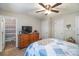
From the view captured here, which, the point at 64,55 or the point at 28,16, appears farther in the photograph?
the point at 28,16

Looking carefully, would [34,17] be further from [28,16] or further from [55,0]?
[55,0]

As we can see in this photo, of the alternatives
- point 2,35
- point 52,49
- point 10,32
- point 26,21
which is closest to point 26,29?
point 26,21

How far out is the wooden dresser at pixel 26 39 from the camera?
4.56ft

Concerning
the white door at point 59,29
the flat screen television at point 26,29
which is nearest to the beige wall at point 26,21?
the flat screen television at point 26,29

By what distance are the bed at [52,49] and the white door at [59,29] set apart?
0.29ft

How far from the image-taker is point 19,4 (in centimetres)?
135

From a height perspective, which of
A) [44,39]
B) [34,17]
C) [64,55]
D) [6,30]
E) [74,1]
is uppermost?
[74,1]

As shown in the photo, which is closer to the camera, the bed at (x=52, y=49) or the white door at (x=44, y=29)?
the bed at (x=52, y=49)

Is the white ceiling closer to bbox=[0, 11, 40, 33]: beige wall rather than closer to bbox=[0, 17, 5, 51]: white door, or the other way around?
bbox=[0, 11, 40, 33]: beige wall

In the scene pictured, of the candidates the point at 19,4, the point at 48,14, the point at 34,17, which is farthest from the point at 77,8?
the point at 19,4

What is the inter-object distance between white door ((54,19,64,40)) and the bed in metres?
0.09

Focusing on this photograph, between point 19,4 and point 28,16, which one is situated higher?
point 19,4

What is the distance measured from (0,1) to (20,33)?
55 cm

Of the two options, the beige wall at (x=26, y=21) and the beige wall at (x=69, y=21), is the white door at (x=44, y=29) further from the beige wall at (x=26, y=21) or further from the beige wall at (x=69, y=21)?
the beige wall at (x=69, y=21)
